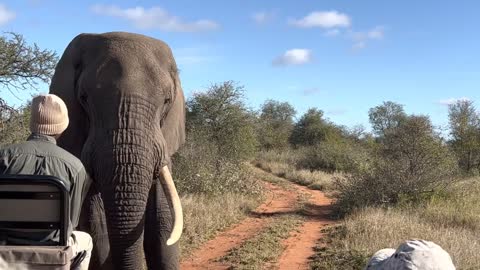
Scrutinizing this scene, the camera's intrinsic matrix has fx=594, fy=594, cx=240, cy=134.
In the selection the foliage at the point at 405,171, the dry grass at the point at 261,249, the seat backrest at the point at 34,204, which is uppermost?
the seat backrest at the point at 34,204

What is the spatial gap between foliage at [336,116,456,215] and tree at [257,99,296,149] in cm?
1195

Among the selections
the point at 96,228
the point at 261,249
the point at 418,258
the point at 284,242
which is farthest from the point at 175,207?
the point at 284,242

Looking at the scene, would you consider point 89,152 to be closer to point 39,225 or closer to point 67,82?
point 67,82

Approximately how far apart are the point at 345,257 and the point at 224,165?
32.5ft

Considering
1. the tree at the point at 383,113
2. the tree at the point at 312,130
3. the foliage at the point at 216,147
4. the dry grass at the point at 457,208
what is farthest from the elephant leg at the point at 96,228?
the tree at the point at 383,113

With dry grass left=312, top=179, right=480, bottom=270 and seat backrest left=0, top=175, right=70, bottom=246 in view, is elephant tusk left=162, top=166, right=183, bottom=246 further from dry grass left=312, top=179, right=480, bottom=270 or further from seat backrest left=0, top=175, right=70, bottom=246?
dry grass left=312, top=179, right=480, bottom=270

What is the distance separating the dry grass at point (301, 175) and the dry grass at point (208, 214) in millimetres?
6637

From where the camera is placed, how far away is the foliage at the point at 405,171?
14.7 meters

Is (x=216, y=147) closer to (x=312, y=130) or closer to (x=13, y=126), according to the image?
(x=13, y=126)

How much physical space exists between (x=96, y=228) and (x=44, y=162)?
2.30m

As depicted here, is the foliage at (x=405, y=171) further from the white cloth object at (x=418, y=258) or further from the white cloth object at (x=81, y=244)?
the white cloth object at (x=418, y=258)

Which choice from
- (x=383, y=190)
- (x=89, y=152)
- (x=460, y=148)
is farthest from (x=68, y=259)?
(x=460, y=148)

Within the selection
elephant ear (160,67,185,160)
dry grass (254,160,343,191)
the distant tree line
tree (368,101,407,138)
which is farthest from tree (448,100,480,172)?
tree (368,101,407,138)

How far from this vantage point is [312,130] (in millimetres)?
45375
